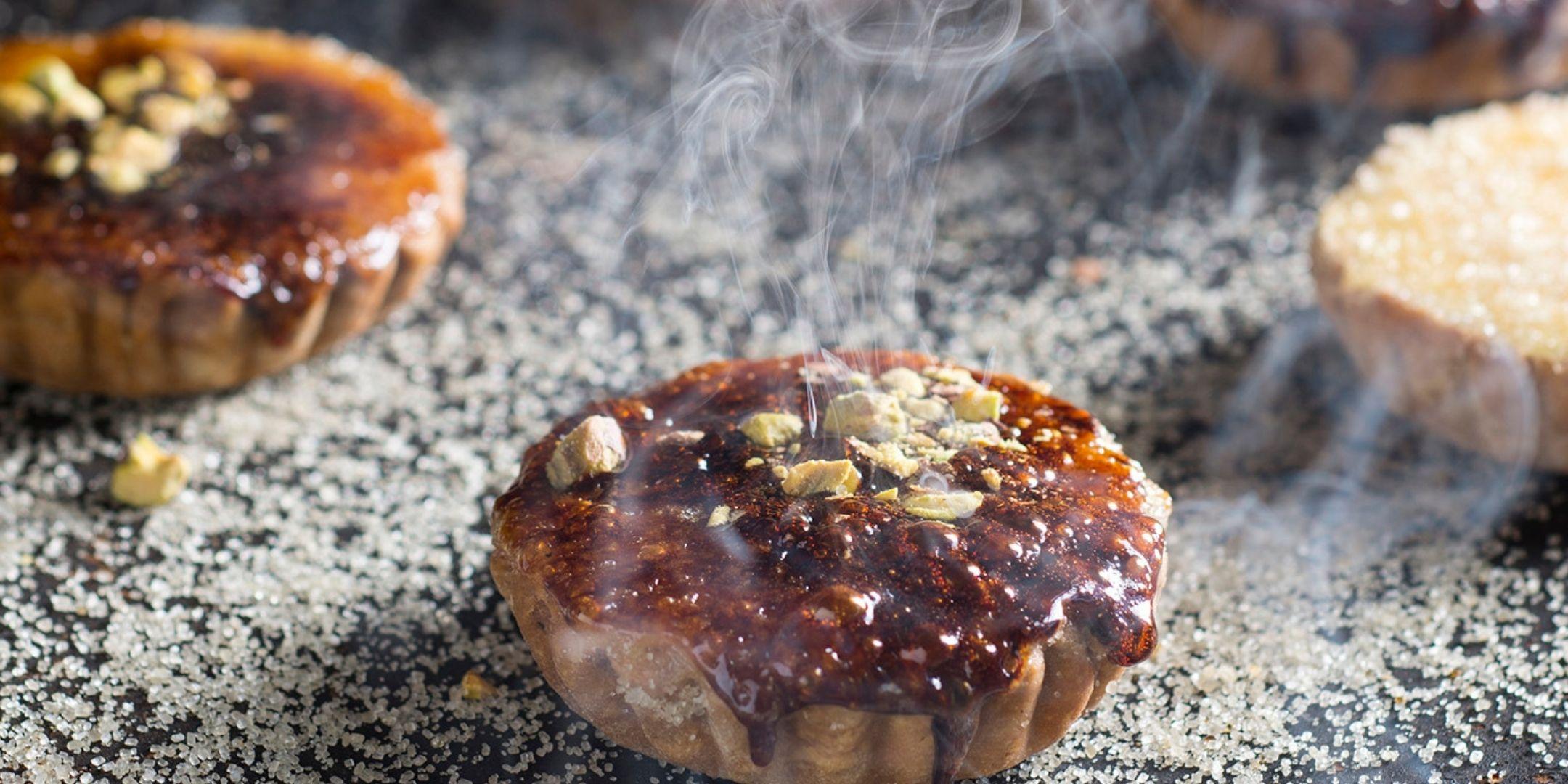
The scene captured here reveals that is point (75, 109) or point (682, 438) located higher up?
point (682, 438)

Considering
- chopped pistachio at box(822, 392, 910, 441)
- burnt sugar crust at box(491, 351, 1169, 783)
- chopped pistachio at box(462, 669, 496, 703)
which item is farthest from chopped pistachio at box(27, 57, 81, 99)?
chopped pistachio at box(822, 392, 910, 441)

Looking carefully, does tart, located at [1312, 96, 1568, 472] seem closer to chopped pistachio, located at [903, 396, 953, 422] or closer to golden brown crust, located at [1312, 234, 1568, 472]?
golden brown crust, located at [1312, 234, 1568, 472]

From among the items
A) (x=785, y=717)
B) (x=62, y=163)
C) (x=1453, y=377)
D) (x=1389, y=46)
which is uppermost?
(x=1389, y=46)

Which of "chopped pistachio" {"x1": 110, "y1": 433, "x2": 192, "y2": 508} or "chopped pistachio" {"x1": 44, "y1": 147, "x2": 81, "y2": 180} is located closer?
"chopped pistachio" {"x1": 110, "y1": 433, "x2": 192, "y2": 508}

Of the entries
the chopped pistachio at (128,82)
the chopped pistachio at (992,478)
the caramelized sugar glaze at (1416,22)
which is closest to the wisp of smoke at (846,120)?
the caramelized sugar glaze at (1416,22)

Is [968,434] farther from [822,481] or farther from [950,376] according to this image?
[822,481]

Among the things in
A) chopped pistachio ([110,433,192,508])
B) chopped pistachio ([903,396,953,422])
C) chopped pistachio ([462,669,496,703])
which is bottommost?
chopped pistachio ([110,433,192,508])

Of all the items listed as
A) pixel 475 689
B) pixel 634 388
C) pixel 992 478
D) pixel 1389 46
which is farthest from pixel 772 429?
pixel 1389 46
